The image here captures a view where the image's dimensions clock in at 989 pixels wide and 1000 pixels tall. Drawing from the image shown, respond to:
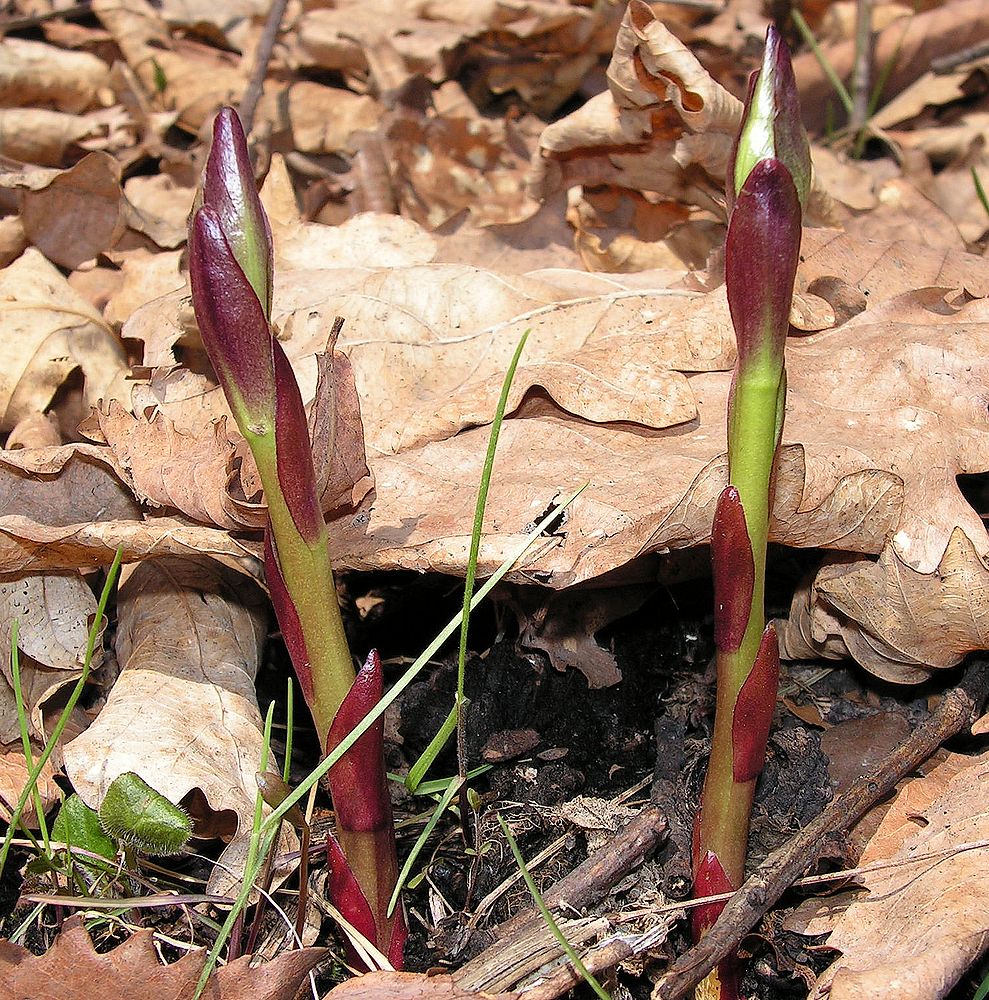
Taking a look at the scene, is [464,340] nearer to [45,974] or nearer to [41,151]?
[45,974]

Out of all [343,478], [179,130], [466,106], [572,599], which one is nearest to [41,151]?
[179,130]

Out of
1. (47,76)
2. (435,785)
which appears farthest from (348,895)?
(47,76)

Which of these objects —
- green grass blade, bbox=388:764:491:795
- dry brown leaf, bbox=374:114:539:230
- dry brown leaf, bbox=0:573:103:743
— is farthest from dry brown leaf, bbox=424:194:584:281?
green grass blade, bbox=388:764:491:795

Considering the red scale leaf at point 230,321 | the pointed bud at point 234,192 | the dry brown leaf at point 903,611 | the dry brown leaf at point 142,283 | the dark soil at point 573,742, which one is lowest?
the dark soil at point 573,742

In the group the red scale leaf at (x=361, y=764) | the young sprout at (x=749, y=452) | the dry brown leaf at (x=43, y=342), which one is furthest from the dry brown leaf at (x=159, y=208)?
the young sprout at (x=749, y=452)

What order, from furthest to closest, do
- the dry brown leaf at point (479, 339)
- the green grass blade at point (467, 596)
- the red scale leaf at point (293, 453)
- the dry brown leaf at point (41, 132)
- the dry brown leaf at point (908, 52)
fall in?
the dry brown leaf at point (908, 52) < the dry brown leaf at point (41, 132) < the dry brown leaf at point (479, 339) < the green grass blade at point (467, 596) < the red scale leaf at point (293, 453)

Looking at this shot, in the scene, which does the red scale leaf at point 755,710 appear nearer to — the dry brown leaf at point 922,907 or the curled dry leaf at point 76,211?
the dry brown leaf at point 922,907

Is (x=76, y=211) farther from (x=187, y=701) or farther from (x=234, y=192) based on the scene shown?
(x=234, y=192)
